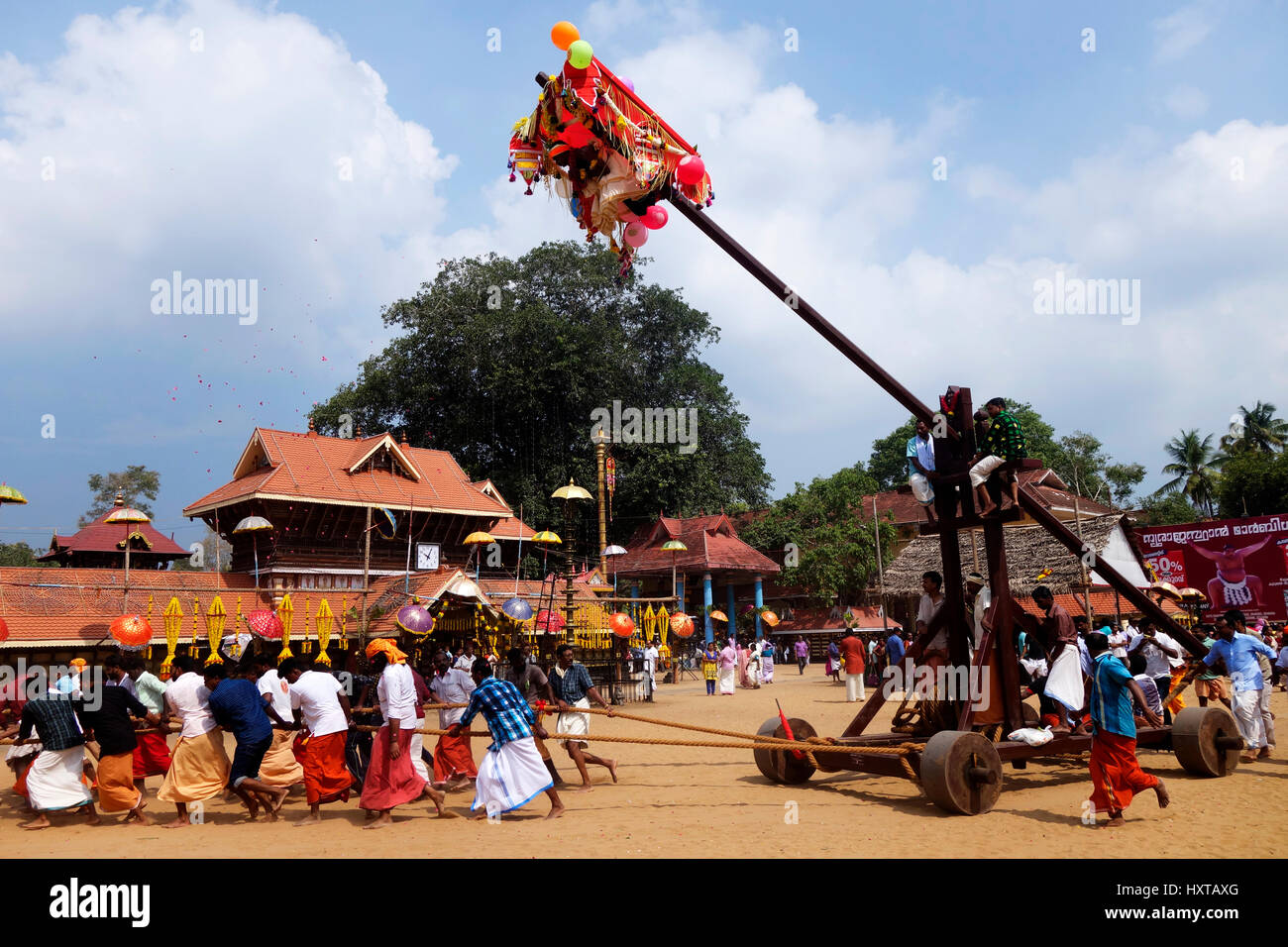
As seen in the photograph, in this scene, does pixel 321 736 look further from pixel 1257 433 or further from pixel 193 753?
pixel 1257 433

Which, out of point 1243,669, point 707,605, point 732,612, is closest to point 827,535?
point 732,612

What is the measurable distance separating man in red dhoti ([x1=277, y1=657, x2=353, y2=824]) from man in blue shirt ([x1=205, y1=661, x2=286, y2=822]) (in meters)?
0.39

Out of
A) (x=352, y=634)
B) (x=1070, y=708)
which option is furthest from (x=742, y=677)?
(x=1070, y=708)

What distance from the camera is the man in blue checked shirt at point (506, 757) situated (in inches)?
330

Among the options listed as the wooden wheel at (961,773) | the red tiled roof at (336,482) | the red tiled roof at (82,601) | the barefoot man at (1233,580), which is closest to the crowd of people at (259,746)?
the wooden wheel at (961,773)

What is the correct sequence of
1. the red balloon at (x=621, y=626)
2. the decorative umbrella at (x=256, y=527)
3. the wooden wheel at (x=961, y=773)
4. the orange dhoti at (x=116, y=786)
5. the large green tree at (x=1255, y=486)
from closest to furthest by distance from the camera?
the wooden wheel at (x=961, y=773) → the orange dhoti at (x=116, y=786) → the red balloon at (x=621, y=626) → the decorative umbrella at (x=256, y=527) → the large green tree at (x=1255, y=486)

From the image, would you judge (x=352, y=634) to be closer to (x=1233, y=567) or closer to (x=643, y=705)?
(x=643, y=705)

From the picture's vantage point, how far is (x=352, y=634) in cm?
2239

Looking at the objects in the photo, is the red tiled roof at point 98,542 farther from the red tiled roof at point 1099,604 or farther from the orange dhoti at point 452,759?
the red tiled roof at point 1099,604

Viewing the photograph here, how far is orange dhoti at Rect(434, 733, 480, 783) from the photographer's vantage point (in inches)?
425

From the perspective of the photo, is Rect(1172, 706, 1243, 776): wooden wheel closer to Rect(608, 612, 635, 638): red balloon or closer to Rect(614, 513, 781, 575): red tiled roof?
Rect(608, 612, 635, 638): red balloon

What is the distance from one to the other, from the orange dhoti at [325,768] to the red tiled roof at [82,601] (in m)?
11.8

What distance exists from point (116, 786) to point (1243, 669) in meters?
13.2

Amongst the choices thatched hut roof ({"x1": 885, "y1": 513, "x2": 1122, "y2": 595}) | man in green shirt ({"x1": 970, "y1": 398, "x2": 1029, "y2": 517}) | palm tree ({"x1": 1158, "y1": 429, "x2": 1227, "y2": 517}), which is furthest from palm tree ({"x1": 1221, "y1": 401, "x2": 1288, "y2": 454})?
man in green shirt ({"x1": 970, "y1": 398, "x2": 1029, "y2": 517})
